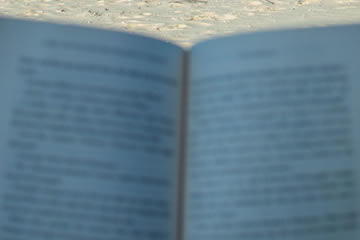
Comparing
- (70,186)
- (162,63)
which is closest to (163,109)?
(162,63)

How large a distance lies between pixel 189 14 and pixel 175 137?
1.78 meters

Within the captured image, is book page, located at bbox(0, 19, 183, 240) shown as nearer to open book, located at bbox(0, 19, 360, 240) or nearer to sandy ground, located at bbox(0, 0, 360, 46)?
open book, located at bbox(0, 19, 360, 240)

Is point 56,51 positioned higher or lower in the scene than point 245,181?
higher

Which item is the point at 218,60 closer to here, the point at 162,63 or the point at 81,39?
the point at 162,63

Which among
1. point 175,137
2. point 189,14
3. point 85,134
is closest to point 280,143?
point 175,137

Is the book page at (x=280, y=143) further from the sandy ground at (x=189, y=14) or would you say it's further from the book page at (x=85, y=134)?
the sandy ground at (x=189, y=14)

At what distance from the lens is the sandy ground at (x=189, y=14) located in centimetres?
262

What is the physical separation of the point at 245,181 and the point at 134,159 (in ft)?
0.54

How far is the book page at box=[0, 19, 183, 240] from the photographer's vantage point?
89cm

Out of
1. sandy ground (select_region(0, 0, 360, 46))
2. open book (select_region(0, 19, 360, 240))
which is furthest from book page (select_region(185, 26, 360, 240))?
sandy ground (select_region(0, 0, 360, 46))

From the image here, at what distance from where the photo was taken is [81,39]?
3.12 feet

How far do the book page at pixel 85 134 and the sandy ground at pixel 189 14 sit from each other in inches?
65.5

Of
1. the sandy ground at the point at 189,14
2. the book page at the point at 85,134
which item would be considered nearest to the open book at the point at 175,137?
the book page at the point at 85,134

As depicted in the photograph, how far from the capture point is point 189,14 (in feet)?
8.71
